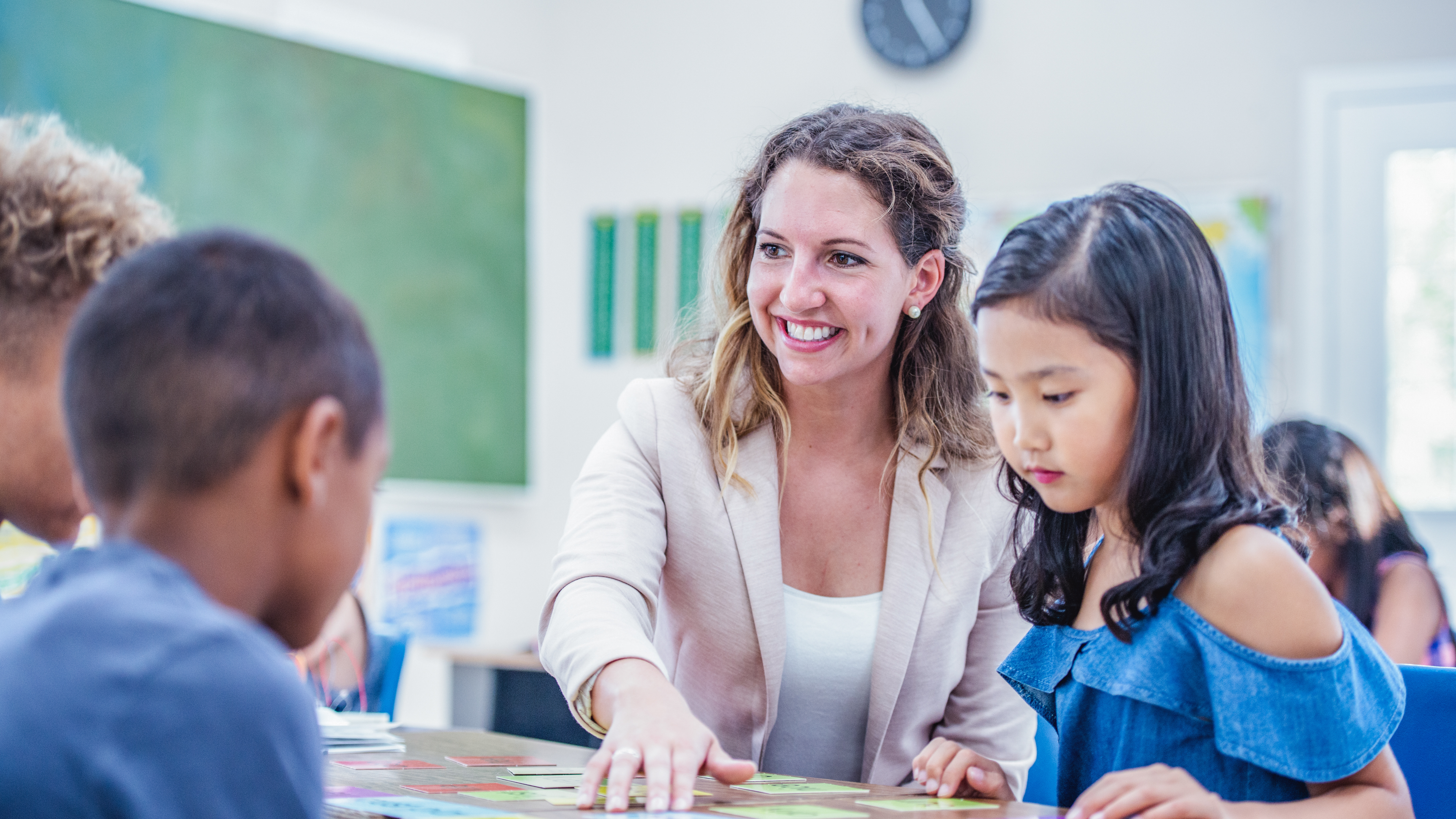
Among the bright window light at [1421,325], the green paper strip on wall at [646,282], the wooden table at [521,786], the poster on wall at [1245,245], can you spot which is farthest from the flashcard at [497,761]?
the green paper strip on wall at [646,282]

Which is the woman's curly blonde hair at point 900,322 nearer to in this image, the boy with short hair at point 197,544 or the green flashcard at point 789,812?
the green flashcard at point 789,812

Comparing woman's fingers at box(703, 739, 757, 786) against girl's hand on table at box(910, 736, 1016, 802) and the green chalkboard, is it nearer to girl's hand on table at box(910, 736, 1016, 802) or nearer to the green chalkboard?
girl's hand on table at box(910, 736, 1016, 802)

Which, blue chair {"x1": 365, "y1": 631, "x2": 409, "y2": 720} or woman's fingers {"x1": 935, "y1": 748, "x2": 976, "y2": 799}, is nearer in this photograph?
woman's fingers {"x1": 935, "y1": 748, "x2": 976, "y2": 799}

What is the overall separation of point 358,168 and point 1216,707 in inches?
150

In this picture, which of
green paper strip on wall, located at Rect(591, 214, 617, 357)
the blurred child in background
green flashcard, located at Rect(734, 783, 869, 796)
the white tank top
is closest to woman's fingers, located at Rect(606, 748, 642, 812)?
green flashcard, located at Rect(734, 783, 869, 796)

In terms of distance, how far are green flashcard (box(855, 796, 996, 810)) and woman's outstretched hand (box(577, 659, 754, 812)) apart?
0.38ft

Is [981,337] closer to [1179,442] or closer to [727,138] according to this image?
[1179,442]

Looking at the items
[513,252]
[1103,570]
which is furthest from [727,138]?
[1103,570]

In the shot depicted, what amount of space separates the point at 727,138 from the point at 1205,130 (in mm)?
1706

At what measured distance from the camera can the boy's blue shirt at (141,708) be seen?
0.63 metres

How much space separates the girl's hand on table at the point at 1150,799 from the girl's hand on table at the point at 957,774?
24 centimetres

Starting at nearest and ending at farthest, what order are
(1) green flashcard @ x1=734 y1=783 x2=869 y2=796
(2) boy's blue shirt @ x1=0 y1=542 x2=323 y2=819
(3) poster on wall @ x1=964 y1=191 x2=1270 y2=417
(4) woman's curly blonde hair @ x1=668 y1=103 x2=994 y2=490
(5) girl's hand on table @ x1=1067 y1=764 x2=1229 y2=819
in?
(2) boy's blue shirt @ x1=0 y1=542 x2=323 y2=819
(5) girl's hand on table @ x1=1067 y1=764 x2=1229 y2=819
(1) green flashcard @ x1=734 y1=783 x2=869 y2=796
(4) woman's curly blonde hair @ x1=668 y1=103 x2=994 y2=490
(3) poster on wall @ x1=964 y1=191 x2=1270 y2=417

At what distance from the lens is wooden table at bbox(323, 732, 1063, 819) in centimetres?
104

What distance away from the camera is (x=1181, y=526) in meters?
1.13
